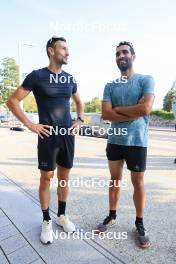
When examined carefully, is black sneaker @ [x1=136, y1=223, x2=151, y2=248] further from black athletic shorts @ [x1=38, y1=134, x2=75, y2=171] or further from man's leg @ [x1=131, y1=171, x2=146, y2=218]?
black athletic shorts @ [x1=38, y1=134, x2=75, y2=171]

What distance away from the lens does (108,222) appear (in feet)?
11.6

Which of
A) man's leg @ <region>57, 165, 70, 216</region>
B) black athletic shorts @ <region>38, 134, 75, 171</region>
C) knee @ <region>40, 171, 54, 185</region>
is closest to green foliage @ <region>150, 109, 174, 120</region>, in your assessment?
man's leg @ <region>57, 165, 70, 216</region>

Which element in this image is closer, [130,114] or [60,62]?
[130,114]

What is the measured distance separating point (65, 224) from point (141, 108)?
1.68 meters

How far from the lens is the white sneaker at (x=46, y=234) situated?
10.1 feet

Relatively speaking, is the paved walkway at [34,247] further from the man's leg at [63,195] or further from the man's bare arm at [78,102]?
the man's bare arm at [78,102]

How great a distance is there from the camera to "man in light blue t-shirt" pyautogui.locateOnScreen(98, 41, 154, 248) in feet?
9.81

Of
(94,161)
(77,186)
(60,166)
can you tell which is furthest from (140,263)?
(94,161)

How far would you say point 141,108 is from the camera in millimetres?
2928

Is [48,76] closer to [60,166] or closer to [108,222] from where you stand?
[60,166]

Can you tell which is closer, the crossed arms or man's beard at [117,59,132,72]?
the crossed arms

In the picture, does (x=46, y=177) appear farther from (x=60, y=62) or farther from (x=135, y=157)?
(x=60, y=62)

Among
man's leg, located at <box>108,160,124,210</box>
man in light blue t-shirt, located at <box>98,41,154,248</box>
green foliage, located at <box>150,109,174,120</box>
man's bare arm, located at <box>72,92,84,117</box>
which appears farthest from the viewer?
green foliage, located at <box>150,109,174,120</box>

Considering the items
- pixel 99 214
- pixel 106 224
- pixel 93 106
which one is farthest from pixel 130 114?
pixel 93 106
